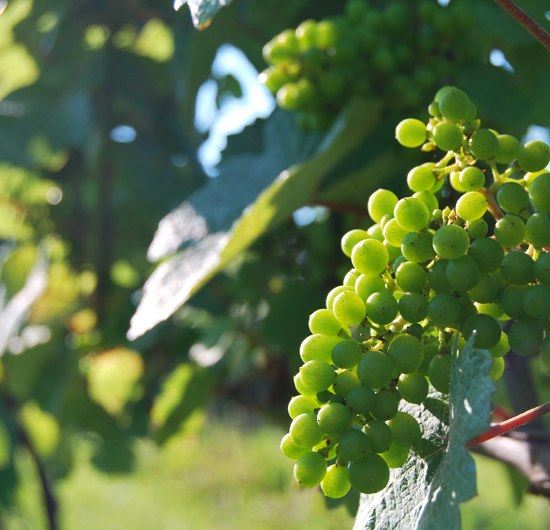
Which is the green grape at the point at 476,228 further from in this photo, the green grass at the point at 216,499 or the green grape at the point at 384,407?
the green grass at the point at 216,499

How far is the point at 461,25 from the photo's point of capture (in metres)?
0.57

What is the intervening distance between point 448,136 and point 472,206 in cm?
5

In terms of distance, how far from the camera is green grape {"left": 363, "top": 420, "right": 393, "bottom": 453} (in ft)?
0.90

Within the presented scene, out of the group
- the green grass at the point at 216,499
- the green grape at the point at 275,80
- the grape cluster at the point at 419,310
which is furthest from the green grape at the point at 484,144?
the green grass at the point at 216,499

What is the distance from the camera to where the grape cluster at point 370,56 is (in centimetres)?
57

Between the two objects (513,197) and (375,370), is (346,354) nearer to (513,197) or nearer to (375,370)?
(375,370)

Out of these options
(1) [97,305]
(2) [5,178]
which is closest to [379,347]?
(1) [97,305]

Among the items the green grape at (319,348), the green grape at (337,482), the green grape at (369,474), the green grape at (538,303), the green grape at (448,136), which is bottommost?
the green grape at (337,482)

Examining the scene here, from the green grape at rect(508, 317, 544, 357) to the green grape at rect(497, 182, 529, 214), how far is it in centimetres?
6

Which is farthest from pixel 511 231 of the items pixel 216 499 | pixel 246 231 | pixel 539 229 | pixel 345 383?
pixel 216 499

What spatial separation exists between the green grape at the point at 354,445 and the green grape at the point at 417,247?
3.8 inches

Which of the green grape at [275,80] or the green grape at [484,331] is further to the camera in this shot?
A: the green grape at [275,80]

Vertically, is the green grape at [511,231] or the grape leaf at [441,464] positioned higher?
the green grape at [511,231]

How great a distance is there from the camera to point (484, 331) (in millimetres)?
278
